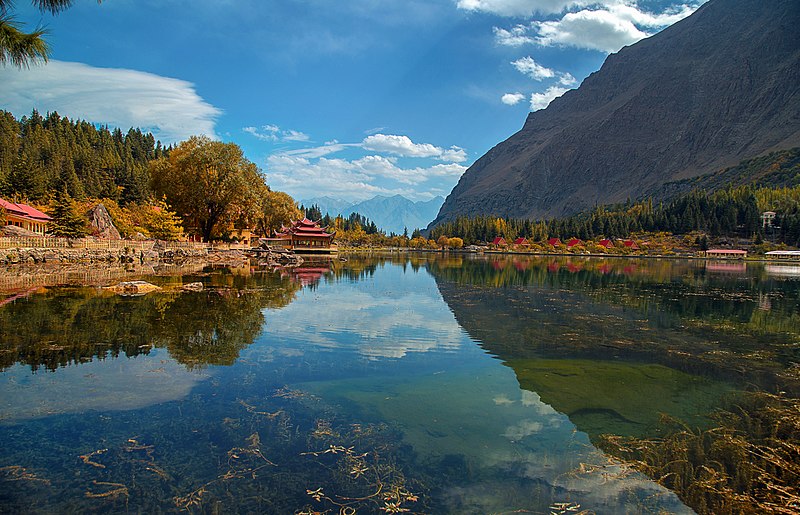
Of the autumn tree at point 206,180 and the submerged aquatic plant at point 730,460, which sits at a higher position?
the autumn tree at point 206,180

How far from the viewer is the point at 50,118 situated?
4208 inches

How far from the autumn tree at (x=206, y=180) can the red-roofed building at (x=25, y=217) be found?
12369 mm

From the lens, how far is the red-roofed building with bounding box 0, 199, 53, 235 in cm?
4434

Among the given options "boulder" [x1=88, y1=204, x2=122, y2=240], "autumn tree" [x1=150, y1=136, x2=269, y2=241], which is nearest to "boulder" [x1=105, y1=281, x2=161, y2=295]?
"boulder" [x1=88, y1=204, x2=122, y2=240]

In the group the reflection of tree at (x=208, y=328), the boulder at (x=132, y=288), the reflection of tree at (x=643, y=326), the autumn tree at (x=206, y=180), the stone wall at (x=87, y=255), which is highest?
the autumn tree at (x=206, y=180)

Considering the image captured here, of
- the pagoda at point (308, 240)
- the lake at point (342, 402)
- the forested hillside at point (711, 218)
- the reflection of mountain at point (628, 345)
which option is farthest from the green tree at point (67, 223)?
the forested hillside at point (711, 218)

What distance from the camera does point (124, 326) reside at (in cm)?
1348

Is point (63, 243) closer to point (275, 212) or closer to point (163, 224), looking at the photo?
point (163, 224)

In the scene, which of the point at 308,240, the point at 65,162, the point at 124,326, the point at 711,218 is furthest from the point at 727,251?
the point at 65,162

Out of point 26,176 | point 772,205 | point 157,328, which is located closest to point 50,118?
point 26,176

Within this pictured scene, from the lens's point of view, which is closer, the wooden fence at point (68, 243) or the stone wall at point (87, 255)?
the stone wall at point (87, 255)

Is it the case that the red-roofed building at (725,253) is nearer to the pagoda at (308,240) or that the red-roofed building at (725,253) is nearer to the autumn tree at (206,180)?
the pagoda at (308,240)

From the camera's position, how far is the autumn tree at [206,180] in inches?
2042

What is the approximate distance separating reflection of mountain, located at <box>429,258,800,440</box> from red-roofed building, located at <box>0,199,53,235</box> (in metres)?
46.5
